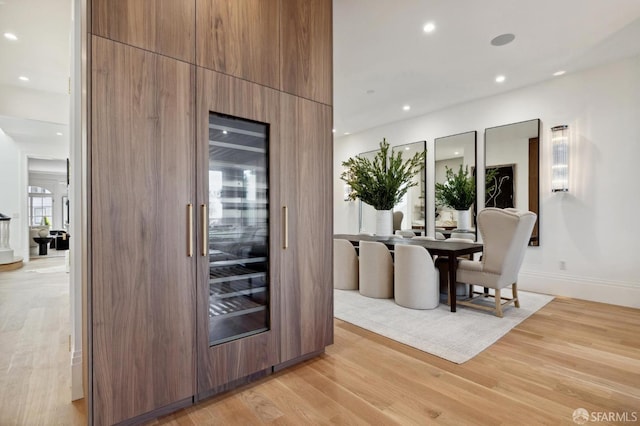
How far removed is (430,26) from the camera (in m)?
3.11

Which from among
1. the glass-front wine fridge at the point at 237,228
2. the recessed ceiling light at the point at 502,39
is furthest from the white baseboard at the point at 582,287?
the glass-front wine fridge at the point at 237,228

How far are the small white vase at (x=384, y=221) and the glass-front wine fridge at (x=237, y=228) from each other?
2.72 meters

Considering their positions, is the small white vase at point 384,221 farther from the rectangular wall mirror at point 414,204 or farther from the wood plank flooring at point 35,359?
the wood plank flooring at point 35,359

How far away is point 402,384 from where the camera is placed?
2.04 m

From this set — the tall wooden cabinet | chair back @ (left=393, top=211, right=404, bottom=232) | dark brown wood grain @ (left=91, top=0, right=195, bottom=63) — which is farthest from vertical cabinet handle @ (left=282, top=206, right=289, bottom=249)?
chair back @ (left=393, top=211, right=404, bottom=232)

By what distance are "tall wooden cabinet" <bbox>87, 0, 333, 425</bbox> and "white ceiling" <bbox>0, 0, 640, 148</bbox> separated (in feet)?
3.38

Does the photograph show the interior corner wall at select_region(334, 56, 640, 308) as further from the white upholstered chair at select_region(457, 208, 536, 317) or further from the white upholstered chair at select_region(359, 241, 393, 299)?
the white upholstered chair at select_region(359, 241, 393, 299)

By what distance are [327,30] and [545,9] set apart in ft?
6.73

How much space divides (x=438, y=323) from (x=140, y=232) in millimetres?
2788

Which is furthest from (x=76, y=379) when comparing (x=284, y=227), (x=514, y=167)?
(x=514, y=167)

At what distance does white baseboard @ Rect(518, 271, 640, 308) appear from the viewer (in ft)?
12.3

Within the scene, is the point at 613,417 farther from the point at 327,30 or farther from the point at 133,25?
the point at 133,25

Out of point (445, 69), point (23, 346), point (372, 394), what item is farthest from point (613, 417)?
point (23, 346)

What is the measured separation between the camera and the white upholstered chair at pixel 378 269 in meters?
3.97
